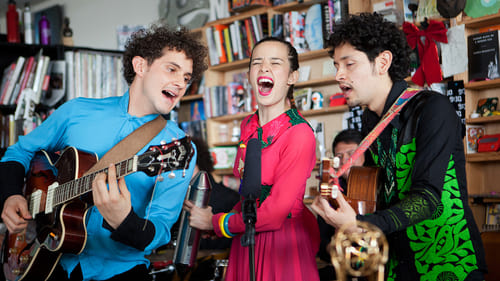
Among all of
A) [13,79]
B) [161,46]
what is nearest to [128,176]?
[161,46]

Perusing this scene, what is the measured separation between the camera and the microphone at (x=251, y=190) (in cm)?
129

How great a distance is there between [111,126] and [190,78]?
1.24 ft

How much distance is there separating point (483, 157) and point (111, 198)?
8.94 feet

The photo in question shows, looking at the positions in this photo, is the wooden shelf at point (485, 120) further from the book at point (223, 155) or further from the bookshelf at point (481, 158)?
the book at point (223, 155)

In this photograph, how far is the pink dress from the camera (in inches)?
65.1

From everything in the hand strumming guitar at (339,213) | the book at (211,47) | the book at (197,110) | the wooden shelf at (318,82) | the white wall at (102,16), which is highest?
the white wall at (102,16)

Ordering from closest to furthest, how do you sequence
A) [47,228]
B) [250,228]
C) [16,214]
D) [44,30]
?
[250,228], [47,228], [16,214], [44,30]

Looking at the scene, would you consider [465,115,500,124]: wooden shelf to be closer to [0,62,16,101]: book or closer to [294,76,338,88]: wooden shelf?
[294,76,338,88]: wooden shelf

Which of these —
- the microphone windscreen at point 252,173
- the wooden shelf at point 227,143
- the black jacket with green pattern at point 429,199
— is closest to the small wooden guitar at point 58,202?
the microphone windscreen at point 252,173

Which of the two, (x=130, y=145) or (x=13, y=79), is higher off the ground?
(x=13, y=79)

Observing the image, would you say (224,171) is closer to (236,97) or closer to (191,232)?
(236,97)

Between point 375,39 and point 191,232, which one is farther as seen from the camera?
point 375,39

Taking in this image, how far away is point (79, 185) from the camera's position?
1832 mm

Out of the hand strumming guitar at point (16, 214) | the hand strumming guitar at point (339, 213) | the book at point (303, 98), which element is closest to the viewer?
the hand strumming guitar at point (339, 213)
